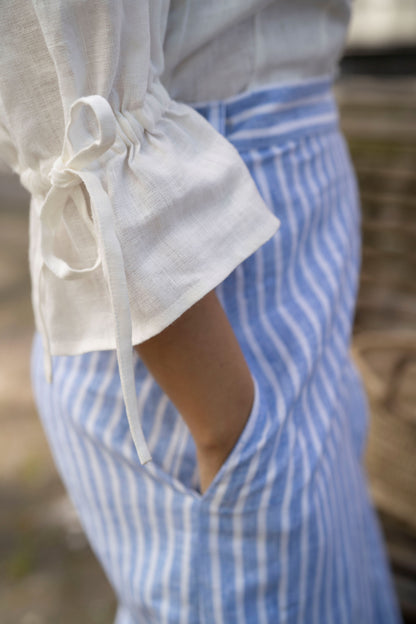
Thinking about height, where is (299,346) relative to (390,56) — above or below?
above

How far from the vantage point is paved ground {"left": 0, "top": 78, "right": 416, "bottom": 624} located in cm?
140

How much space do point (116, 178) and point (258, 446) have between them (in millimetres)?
249

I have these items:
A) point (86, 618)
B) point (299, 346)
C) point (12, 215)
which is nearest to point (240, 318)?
point (299, 346)

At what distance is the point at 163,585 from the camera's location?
0.57 metres

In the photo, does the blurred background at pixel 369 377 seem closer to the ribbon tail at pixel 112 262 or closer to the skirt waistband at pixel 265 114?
the skirt waistband at pixel 265 114

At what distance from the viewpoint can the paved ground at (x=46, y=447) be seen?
140cm

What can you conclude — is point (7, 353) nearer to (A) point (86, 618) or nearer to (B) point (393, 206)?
(A) point (86, 618)

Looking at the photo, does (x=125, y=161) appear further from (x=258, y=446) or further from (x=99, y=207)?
(x=258, y=446)

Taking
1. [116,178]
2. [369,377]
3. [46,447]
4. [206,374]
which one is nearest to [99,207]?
[116,178]

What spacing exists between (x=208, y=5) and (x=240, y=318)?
0.26 m

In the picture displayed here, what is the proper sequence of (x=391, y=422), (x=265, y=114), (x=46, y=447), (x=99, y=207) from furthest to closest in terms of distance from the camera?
(x=46, y=447)
(x=391, y=422)
(x=265, y=114)
(x=99, y=207)

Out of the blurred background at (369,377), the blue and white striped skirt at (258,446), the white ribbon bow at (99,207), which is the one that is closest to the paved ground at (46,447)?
the blurred background at (369,377)

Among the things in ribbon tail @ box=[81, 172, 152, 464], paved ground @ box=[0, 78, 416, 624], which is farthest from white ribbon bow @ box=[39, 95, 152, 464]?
paved ground @ box=[0, 78, 416, 624]

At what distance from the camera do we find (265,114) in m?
0.54
